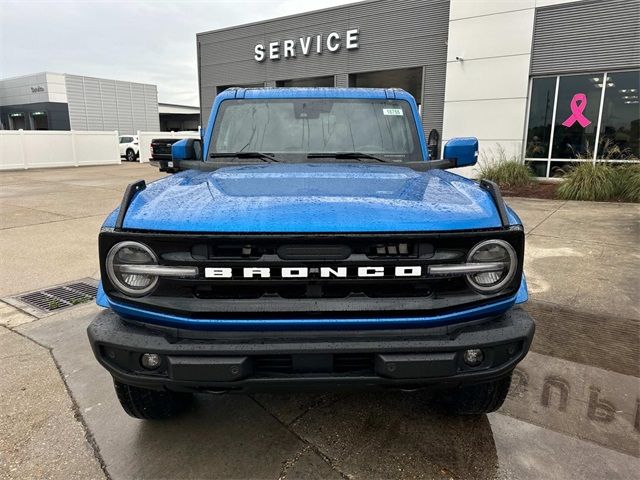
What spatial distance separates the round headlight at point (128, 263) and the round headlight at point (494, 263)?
4.43 feet

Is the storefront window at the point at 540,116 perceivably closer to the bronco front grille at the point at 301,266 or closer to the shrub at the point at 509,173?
the shrub at the point at 509,173

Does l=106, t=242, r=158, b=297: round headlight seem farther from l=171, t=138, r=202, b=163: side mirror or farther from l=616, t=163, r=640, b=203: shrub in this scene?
l=616, t=163, r=640, b=203: shrub

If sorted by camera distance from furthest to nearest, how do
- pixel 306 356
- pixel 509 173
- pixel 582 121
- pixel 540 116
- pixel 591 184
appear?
pixel 540 116
pixel 509 173
pixel 582 121
pixel 591 184
pixel 306 356

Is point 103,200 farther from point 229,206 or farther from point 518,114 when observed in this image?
point 518,114

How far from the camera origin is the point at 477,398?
93.0 inches

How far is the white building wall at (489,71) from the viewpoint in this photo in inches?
502

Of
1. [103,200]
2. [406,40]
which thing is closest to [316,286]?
[103,200]

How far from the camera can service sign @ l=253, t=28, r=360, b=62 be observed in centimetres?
1689

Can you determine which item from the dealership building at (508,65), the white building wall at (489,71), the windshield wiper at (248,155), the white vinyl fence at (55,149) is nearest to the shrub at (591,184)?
the dealership building at (508,65)

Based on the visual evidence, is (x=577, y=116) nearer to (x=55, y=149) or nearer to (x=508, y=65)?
(x=508, y=65)

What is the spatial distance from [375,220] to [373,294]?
1.06ft

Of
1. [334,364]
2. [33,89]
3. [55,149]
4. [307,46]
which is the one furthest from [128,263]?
[33,89]

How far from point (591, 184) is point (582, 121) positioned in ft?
9.15

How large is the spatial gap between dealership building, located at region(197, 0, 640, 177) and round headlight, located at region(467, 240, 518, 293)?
37.7 ft
